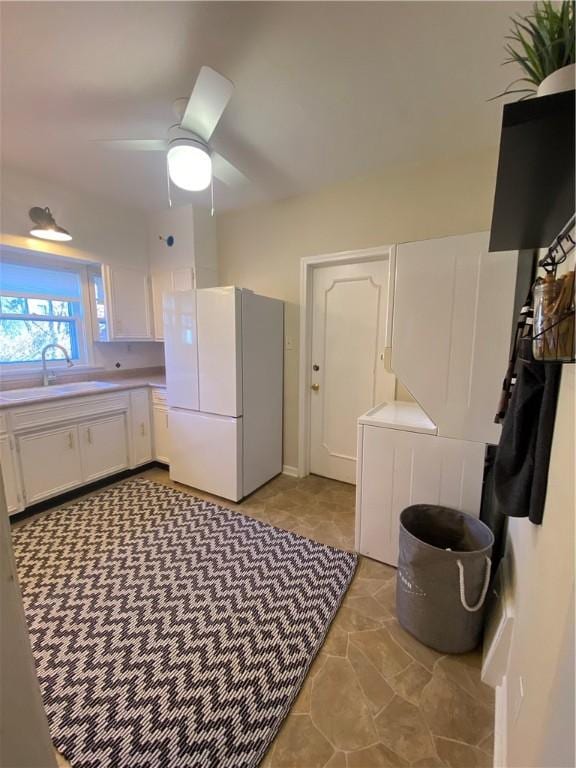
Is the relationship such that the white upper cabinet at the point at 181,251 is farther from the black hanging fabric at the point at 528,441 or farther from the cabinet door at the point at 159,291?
the black hanging fabric at the point at 528,441

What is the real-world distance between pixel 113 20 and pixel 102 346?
2.69 meters

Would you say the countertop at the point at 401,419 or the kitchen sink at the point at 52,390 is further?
the kitchen sink at the point at 52,390

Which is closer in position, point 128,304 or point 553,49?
point 553,49

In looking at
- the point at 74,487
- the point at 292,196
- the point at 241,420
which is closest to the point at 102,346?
the point at 74,487

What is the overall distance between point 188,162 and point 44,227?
4.90 ft

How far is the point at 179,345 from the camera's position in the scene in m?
2.72

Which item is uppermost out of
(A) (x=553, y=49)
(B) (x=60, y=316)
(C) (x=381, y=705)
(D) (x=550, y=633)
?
(A) (x=553, y=49)

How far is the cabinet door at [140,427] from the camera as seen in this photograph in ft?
10.1

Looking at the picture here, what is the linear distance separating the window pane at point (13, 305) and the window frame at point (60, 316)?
0.09ft

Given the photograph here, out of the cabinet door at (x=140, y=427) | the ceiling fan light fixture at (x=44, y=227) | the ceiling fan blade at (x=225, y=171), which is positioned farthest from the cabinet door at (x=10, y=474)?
the ceiling fan blade at (x=225, y=171)

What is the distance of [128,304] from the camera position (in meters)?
3.26

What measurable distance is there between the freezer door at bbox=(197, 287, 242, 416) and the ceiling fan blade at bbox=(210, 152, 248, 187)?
2.27 feet

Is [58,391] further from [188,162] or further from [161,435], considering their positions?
[188,162]

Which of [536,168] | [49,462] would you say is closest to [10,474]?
[49,462]
